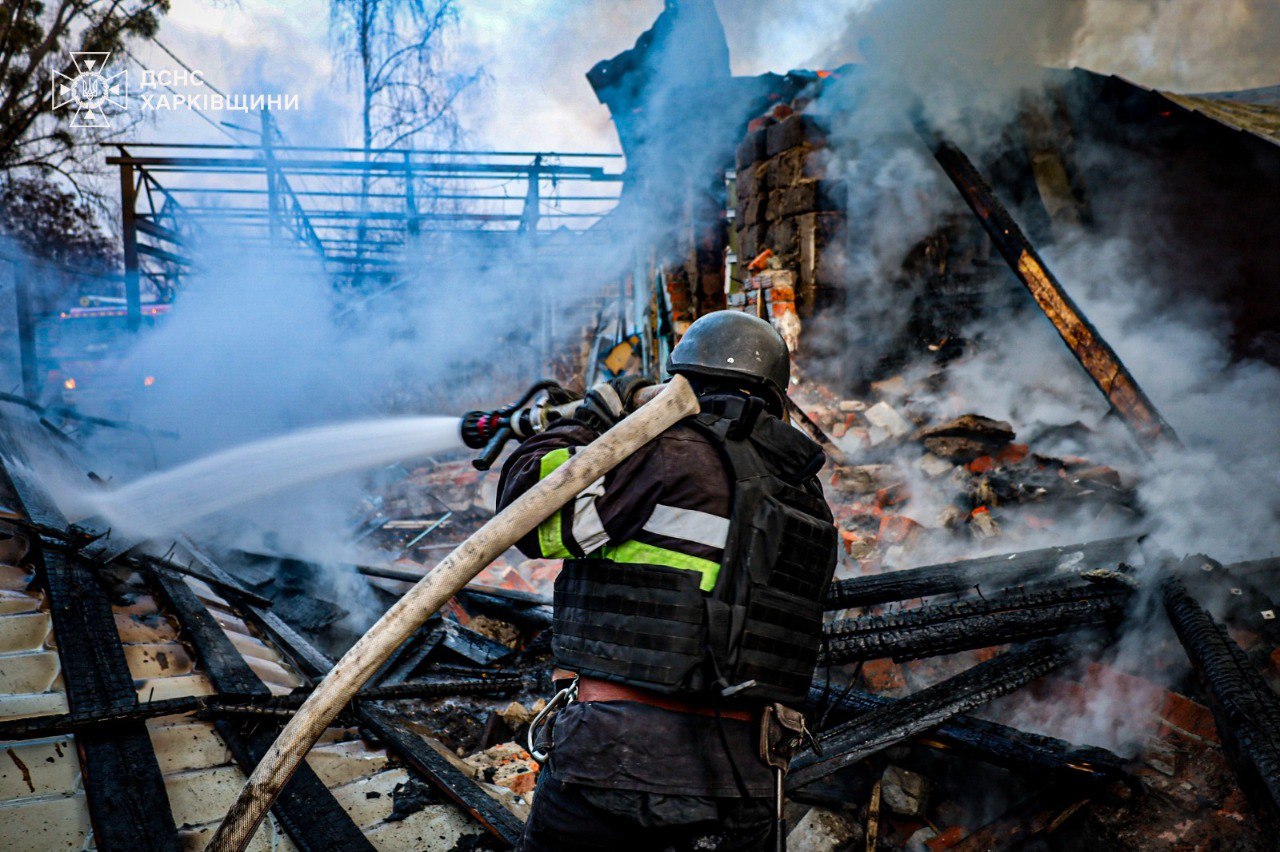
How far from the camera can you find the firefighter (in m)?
1.83

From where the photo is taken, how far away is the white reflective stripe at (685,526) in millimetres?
1874

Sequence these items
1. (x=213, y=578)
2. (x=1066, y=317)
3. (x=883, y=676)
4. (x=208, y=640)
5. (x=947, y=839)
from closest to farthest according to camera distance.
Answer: (x=947, y=839) < (x=208, y=640) < (x=883, y=676) < (x=213, y=578) < (x=1066, y=317)

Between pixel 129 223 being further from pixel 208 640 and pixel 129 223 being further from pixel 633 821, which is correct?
pixel 633 821

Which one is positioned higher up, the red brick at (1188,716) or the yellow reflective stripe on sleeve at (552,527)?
the yellow reflective stripe on sleeve at (552,527)

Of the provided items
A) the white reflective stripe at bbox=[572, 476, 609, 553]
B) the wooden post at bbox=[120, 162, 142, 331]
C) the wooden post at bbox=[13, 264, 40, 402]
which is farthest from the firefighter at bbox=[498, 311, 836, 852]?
the wooden post at bbox=[120, 162, 142, 331]

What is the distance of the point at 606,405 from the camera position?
216cm

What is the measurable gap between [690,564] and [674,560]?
0.04m

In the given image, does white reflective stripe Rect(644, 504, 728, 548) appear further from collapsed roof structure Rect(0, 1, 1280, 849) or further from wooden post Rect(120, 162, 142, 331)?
wooden post Rect(120, 162, 142, 331)

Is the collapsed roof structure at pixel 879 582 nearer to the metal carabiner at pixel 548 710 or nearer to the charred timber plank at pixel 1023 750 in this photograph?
the charred timber plank at pixel 1023 750

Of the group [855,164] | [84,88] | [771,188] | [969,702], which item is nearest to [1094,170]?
[855,164]

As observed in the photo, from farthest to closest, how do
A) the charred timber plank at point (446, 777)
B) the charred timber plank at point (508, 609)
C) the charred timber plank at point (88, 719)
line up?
the charred timber plank at point (508, 609) < the charred timber plank at point (446, 777) < the charred timber plank at point (88, 719)

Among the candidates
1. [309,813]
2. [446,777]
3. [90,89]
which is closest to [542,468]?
[309,813]

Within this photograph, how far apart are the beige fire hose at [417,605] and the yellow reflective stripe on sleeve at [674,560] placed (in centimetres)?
22

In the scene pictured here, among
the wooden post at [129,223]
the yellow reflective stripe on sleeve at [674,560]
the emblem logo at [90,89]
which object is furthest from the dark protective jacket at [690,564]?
the emblem logo at [90,89]
